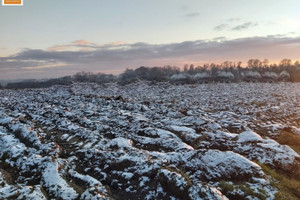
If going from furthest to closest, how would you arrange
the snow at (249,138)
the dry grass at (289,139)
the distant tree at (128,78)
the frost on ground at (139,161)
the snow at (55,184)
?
the distant tree at (128,78), the dry grass at (289,139), the snow at (249,138), the frost on ground at (139,161), the snow at (55,184)

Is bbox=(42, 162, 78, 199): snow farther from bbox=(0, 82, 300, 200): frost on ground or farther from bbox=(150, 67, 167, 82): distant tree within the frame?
bbox=(150, 67, 167, 82): distant tree

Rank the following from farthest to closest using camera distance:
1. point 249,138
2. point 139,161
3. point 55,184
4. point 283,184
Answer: point 249,138
point 139,161
point 283,184
point 55,184

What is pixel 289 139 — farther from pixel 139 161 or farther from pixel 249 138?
pixel 139 161

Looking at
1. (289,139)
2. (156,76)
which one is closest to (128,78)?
(156,76)

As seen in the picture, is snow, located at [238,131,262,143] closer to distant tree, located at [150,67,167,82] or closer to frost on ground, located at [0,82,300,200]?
frost on ground, located at [0,82,300,200]

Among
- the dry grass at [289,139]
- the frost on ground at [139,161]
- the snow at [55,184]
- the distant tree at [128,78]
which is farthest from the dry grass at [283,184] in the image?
the distant tree at [128,78]

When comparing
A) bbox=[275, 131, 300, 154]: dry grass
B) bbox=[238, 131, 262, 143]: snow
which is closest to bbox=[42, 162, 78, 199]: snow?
bbox=[238, 131, 262, 143]: snow

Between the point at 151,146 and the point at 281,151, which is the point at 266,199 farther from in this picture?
the point at 151,146

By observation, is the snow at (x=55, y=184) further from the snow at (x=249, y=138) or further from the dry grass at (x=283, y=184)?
the snow at (x=249, y=138)

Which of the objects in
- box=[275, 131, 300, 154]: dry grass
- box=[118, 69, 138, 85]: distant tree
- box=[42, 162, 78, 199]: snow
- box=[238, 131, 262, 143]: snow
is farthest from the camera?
box=[118, 69, 138, 85]: distant tree

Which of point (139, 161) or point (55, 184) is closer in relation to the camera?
point (55, 184)

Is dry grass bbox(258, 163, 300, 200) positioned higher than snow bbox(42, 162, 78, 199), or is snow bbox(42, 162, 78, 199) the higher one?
snow bbox(42, 162, 78, 199)

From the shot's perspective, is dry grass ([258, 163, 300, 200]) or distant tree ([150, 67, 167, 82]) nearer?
dry grass ([258, 163, 300, 200])

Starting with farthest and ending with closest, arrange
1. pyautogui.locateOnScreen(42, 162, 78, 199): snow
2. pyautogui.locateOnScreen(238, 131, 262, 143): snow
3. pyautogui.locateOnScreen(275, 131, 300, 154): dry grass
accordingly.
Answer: pyautogui.locateOnScreen(275, 131, 300, 154): dry grass
pyautogui.locateOnScreen(238, 131, 262, 143): snow
pyautogui.locateOnScreen(42, 162, 78, 199): snow
